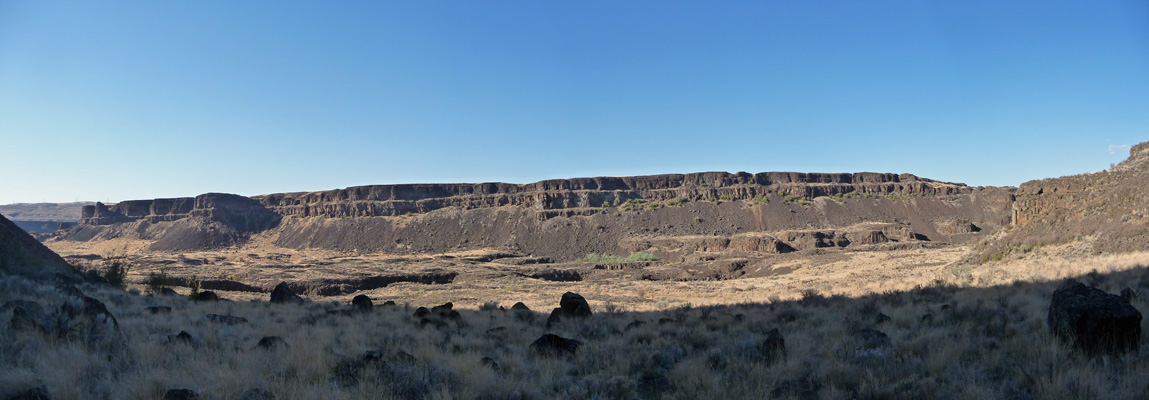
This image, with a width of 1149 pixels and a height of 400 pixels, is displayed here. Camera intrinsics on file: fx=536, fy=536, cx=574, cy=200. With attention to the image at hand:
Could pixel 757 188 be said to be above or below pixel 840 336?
above

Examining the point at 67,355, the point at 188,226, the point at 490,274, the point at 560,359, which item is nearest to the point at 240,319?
the point at 67,355

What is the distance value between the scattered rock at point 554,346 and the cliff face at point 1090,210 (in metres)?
19.6

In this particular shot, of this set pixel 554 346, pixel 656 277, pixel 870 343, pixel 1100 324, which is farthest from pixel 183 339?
pixel 656 277

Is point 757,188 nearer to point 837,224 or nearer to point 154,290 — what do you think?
point 837,224

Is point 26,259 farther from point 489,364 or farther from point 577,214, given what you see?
point 577,214

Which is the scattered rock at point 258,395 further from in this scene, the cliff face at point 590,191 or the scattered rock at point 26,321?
the cliff face at point 590,191

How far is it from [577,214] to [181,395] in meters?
83.2

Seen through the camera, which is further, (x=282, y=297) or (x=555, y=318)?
(x=282, y=297)

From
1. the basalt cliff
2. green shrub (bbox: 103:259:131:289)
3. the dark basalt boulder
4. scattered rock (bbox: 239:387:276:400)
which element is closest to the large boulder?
the dark basalt boulder

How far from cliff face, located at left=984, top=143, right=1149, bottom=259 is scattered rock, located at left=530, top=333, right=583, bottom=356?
1955 cm

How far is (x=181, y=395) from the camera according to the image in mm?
Answer: 5027

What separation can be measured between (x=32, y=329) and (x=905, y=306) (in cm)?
1534

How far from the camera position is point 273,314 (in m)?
14.4

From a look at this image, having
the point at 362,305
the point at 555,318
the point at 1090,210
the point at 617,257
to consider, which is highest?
the point at 1090,210
